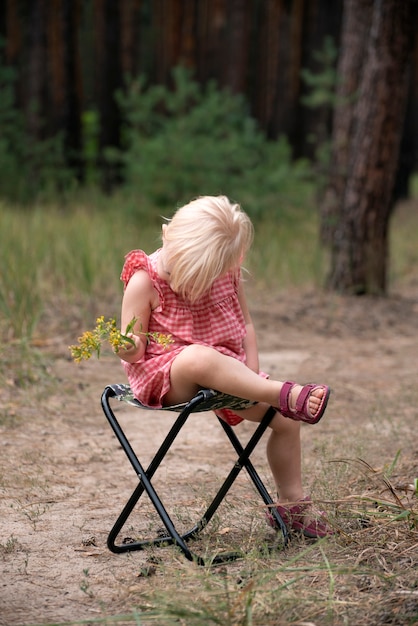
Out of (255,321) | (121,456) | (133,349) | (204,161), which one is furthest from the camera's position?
(204,161)

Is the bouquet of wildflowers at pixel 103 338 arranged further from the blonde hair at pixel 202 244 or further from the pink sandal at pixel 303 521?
the pink sandal at pixel 303 521

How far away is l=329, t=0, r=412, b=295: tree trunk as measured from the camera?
8156mm

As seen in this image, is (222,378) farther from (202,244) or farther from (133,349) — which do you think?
(202,244)

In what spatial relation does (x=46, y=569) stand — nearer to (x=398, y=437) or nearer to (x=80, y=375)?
(x=398, y=437)

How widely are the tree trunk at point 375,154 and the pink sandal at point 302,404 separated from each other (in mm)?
5528

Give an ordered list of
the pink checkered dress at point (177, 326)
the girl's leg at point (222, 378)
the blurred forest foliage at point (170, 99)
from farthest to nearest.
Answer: the blurred forest foliage at point (170, 99) → the pink checkered dress at point (177, 326) → the girl's leg at point (222, 378)

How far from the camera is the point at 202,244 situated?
310cm

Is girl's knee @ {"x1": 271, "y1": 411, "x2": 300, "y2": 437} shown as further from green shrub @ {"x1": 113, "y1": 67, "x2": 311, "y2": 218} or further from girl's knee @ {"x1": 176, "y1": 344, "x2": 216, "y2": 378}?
green shrub @ {"x1": 113, "y1": 67, "x2": 311, "y2": 218}

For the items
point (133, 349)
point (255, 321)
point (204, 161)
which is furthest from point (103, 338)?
point (204, 161)

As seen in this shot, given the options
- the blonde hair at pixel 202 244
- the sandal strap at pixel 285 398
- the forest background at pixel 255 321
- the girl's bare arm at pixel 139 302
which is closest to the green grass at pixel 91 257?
the forest background at pixel 255 321

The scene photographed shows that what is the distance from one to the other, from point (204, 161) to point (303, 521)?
9.63 metres

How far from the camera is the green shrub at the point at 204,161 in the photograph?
1247cm

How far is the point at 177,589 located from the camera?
2.77 metres

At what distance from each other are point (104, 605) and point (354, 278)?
6.11 m
